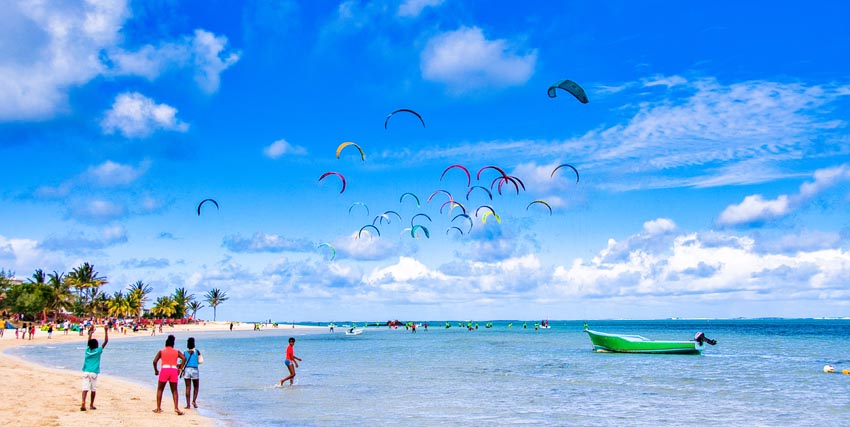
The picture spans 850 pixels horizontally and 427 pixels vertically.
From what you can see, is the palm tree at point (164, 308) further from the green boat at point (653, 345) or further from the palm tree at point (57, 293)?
the green boat at point (653, 345)

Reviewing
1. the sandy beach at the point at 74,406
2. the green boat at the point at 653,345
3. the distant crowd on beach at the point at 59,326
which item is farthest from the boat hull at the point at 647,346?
the distant crowd on beach at the point at 59,326

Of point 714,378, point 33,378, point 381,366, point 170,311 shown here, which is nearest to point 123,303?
point 170,311

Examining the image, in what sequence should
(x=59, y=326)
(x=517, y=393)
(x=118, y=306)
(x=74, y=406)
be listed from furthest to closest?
(x=118, y=306), (x=59, y=326), (x=517, y=393), (x=74, y=406)

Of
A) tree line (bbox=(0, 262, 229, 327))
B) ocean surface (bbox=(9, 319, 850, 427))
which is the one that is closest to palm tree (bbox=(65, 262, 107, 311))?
tree line (bbox=(0, 262, 229, 327))

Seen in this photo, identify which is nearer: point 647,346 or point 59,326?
point 647,346

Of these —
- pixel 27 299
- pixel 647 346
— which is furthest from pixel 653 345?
pixel 27 299

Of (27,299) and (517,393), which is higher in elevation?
(27,299)

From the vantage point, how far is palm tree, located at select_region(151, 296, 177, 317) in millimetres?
110688

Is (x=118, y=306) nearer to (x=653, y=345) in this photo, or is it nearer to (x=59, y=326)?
(x=59, y=326)

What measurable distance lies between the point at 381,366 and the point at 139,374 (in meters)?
10.6

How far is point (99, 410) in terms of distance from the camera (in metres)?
13.0

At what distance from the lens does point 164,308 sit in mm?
110500

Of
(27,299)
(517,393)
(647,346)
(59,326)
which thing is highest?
(27,299)

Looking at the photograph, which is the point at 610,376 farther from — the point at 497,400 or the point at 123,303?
the point at 123,303
